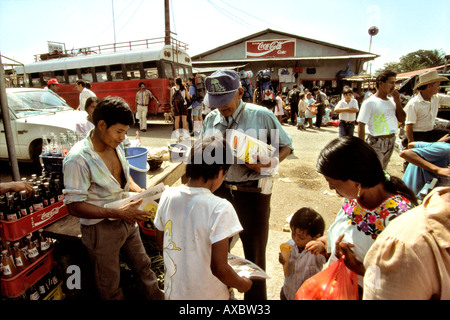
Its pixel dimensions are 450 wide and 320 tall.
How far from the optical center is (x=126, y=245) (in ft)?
7.45

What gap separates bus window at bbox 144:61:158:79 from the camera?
39.9 ft

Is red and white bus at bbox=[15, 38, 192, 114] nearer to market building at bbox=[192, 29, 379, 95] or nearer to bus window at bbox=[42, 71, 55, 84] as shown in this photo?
bus window at bbox=[42, 71, 55, 84]

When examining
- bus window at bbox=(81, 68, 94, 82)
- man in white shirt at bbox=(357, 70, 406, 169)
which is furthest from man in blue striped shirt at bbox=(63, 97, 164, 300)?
bus window at bbox=(81, 68, 94, 82)

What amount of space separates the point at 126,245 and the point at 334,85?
21.0 meters

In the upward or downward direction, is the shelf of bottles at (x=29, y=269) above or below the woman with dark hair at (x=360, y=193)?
below

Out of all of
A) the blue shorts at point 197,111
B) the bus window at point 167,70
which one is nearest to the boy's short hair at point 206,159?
the blue shorts at point 197,111

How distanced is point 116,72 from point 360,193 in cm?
1380

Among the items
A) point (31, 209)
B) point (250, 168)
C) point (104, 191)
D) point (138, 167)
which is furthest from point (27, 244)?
point (250, 168)

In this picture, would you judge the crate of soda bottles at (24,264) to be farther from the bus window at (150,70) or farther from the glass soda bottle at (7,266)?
the bus window at (150,70)

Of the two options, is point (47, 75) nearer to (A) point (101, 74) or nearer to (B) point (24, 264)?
(A) point (101, 74)

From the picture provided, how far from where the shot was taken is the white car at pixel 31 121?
5.67 m

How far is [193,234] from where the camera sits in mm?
1394

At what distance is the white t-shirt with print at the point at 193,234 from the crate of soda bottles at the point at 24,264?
1.51m
